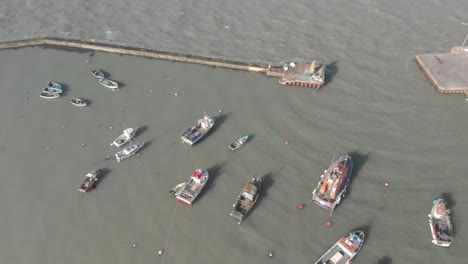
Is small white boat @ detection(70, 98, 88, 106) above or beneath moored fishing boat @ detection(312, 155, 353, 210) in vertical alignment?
above

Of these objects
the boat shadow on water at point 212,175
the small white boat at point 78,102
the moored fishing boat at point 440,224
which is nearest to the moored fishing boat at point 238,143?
the boat shadow on water at point 212,175

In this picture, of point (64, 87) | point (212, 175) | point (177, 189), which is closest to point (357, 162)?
point (212, 175)

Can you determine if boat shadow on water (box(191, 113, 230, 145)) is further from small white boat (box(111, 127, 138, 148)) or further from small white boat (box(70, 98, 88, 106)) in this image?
small white boat (box(70, 98, 88, 106))

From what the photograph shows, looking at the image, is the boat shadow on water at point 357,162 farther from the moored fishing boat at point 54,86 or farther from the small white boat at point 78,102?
the moored fishing boat at point 54,86

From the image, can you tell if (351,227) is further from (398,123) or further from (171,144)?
(171,144)

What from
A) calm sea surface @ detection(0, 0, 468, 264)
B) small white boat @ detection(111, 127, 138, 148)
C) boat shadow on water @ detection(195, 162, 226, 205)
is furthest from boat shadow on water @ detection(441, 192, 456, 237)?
small white boat @ detection(111, 127, 138, 148)

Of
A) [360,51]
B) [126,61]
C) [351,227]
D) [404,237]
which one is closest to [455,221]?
[404,237]
